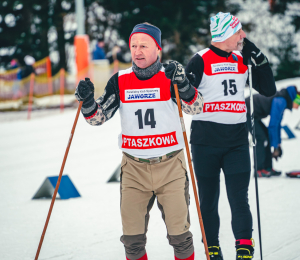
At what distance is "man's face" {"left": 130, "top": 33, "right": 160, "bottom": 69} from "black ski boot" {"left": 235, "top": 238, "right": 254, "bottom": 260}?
1.48 meters

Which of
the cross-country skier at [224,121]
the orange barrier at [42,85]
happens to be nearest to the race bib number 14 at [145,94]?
the cross-country skier at [224,121]

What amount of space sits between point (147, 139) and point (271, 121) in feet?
13.6

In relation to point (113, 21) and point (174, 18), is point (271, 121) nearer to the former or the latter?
point (174, 18)

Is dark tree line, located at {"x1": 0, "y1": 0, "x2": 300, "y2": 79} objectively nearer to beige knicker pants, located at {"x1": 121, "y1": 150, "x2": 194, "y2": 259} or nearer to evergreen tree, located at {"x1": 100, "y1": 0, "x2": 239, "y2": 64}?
evergreen tree, located at {"x1": 100, "y1": 0, "x2": 239, "y2": 64}

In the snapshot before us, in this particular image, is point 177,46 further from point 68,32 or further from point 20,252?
point 20,252

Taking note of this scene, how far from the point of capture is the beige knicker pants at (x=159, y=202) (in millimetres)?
2850

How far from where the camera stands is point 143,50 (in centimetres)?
292

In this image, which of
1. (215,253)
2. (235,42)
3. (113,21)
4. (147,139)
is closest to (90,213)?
(215,253)

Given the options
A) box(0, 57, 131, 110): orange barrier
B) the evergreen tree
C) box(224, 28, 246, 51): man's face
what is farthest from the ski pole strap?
the evergreen tree

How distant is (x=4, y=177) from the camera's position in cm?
752

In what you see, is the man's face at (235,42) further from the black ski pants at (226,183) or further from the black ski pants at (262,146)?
the black ski pants at (262,146)

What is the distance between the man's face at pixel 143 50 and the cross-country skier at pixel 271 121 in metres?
3.67

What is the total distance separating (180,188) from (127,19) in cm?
2201

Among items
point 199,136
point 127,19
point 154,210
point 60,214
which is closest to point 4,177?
point 60,214
